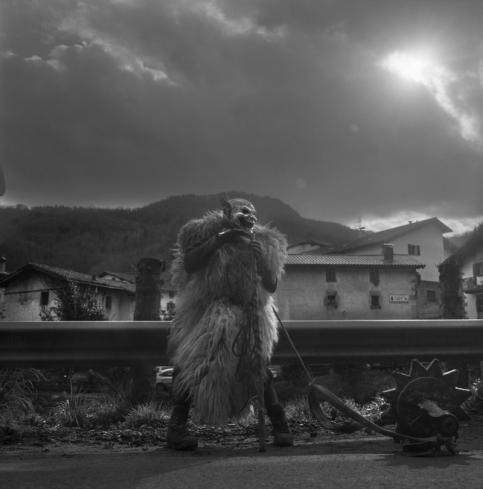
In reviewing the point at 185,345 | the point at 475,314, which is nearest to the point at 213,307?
the point at 185,345

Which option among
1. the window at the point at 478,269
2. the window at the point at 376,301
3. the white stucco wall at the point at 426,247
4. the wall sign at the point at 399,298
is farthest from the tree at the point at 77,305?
the white stucco wall at the point at 426,247

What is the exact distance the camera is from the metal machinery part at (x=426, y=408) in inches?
138

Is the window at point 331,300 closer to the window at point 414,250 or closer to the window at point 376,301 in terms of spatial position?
the window at point 376,301

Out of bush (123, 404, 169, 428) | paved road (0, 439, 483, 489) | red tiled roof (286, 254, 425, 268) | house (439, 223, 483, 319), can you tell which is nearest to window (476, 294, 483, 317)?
house (439, 223, 483, 319)

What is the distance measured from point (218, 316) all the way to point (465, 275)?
2996 centimetres

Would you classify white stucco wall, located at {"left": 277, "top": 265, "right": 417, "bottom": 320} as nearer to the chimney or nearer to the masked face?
the chimney

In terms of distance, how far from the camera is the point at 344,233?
10338cm

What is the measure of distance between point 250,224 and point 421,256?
60.6 meters

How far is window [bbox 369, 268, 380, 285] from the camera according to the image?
5266cm

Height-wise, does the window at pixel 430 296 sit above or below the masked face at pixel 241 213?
above

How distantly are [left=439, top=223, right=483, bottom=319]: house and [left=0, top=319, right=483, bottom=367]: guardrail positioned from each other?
2136mm

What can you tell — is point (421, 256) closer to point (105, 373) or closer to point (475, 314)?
point (475, 314)

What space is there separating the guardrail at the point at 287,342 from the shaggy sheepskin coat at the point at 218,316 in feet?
2.45

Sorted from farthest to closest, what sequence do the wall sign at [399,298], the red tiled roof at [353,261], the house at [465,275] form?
1. the red tiled roof at [353,261]
2. the wall sign at [399,298]
3. the house at [465,275]
